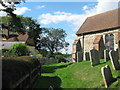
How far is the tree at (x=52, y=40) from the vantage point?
220ft

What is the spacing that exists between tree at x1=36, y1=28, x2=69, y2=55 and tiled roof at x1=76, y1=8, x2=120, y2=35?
3093cm

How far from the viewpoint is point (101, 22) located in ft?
112

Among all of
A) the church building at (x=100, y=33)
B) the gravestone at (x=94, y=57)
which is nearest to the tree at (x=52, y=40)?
the church building at (x=100, y=33)

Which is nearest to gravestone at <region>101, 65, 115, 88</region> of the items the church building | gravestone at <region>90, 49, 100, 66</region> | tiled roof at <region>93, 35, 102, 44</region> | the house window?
gravestone at <region>90, 49, 100, 66</region>

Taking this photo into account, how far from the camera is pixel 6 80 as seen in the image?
392 cm

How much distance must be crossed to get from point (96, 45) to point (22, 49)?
45.7 ft

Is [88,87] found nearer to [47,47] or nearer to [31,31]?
[31,31]

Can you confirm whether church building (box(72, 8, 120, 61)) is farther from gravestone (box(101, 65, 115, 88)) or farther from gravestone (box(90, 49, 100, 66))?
gravestone (box(101, 65, 115, 88))

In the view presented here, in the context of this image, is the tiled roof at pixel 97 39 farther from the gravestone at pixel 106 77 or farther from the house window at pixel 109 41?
the gravestone at pixel 106 77

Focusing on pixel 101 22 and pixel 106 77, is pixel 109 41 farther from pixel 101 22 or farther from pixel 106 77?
pixel 106 77

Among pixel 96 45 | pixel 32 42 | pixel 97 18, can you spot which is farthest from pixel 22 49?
pixel 32 42

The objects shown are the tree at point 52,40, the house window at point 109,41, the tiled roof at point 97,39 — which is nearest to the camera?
the house window at point 109,41

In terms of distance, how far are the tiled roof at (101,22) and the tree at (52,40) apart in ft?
101

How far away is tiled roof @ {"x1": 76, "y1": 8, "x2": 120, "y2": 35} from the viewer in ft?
103
